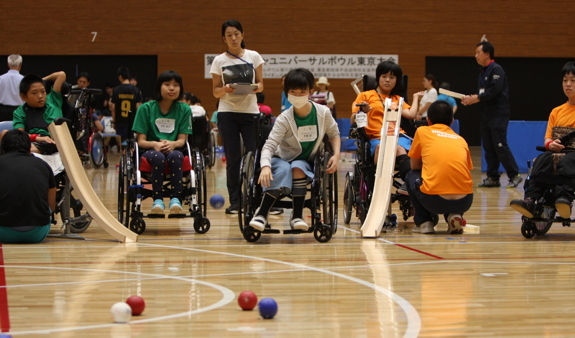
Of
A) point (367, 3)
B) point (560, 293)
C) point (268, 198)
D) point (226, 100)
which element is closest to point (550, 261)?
point (560, 293)

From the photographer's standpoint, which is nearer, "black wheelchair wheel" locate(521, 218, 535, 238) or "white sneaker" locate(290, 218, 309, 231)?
"white sneaker" locate(290, 218, 309, 231)

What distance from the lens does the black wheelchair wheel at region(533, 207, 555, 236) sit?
463 centimetres

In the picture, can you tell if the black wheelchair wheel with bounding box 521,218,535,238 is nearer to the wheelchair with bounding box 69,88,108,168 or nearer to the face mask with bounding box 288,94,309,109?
the face mask with bounding box 288,94,309,109

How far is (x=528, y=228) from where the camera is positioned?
15.6 ft

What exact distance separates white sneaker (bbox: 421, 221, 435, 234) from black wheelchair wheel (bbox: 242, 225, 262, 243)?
1.06 metres

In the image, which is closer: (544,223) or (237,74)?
(544,223)

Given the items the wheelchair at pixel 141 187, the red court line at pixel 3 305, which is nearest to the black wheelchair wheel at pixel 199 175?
the wheelchair at pixel 141 187

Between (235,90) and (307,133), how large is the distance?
1.09m

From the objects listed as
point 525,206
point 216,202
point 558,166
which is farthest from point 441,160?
point 216,202

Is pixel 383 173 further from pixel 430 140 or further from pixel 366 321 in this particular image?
pixel 366 321

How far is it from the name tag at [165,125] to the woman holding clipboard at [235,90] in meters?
0.50

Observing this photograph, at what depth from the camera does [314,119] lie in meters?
4.67

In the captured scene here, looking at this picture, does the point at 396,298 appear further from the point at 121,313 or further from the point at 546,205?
the point at 546,205

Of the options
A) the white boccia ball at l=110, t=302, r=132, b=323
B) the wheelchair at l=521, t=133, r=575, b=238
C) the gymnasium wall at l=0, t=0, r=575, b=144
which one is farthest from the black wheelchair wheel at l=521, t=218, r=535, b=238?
the gymnasium wall at l=0, t=0, r=575, b=144
